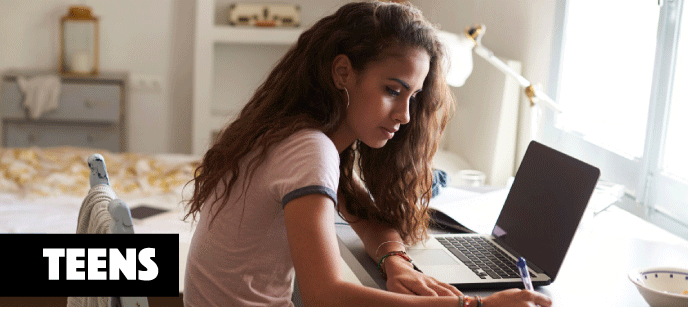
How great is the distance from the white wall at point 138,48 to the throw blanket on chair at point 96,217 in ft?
11.2

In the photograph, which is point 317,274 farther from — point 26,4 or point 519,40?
point 26,4

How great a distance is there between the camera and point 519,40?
2.23m

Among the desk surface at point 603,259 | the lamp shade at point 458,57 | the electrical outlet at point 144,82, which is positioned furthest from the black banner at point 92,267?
the electrical outlet at point 144,82

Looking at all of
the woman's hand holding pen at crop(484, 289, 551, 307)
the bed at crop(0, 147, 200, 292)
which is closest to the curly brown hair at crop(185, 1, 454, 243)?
the woman's hand holding pen at crop(484, 289, 551, 307)

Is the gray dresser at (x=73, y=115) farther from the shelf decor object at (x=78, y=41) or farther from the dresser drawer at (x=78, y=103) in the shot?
the shelf decor object at (x=78, y=41)

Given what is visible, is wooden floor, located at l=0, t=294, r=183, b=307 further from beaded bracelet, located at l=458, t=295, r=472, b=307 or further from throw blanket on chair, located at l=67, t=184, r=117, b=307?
beaded bracelet, located at l=458, t=295, r=472, b=307

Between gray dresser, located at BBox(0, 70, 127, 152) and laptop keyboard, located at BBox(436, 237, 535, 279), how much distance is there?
3152 mm

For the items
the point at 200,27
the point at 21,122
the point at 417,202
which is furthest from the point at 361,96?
the point at 21,122

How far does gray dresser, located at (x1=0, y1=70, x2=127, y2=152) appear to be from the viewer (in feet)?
12.5

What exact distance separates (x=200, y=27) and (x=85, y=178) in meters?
1.63

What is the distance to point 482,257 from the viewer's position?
1131mm

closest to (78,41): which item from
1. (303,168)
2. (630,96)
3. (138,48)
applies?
(138,48)

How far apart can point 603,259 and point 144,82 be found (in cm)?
360

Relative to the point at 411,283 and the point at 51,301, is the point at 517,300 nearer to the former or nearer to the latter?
the point at 411,283
